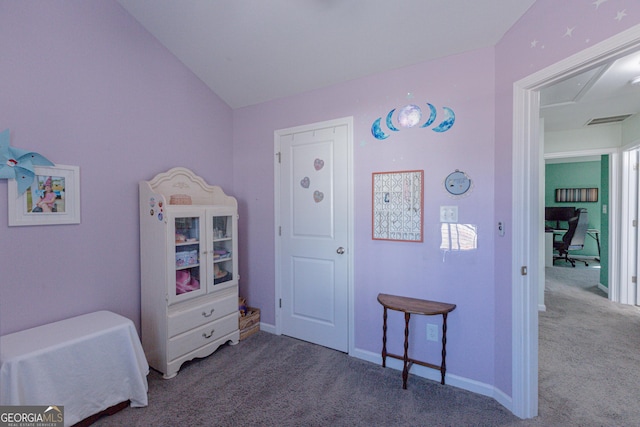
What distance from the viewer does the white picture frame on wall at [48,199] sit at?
5.65 feet

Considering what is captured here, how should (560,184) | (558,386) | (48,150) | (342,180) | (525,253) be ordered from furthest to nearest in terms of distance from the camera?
(560,184), (342,180), (558,386), (48,150), (525,253)

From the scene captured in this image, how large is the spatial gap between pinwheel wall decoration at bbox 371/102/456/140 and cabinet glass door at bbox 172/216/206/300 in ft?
5.42

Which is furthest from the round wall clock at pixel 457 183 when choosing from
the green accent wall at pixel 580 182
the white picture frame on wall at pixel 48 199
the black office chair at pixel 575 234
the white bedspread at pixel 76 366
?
the green accent wall at pixel 580 182

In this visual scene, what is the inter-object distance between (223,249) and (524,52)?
8.72 ft

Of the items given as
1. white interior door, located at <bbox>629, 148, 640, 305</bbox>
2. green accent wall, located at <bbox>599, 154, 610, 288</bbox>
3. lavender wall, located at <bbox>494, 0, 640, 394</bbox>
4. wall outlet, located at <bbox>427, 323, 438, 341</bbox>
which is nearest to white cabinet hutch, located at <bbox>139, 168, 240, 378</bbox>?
wall outlet, located at <bbox>427, 323, 438, 341</bbox>

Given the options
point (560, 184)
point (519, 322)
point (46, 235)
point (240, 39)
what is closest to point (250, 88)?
point (240, 39)

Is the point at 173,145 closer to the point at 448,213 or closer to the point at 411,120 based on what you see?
the point at 411,120

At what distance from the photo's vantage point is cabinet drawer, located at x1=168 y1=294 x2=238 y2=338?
7.10 feet

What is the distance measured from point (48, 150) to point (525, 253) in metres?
3.07

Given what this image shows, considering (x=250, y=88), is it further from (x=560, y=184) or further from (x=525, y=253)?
(x=560, y=184)

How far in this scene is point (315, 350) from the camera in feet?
8.46

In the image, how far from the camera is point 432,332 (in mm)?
2148

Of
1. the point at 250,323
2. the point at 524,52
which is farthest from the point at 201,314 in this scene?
the point at 524,52

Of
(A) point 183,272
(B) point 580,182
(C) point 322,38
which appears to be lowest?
(A) point 183,272
